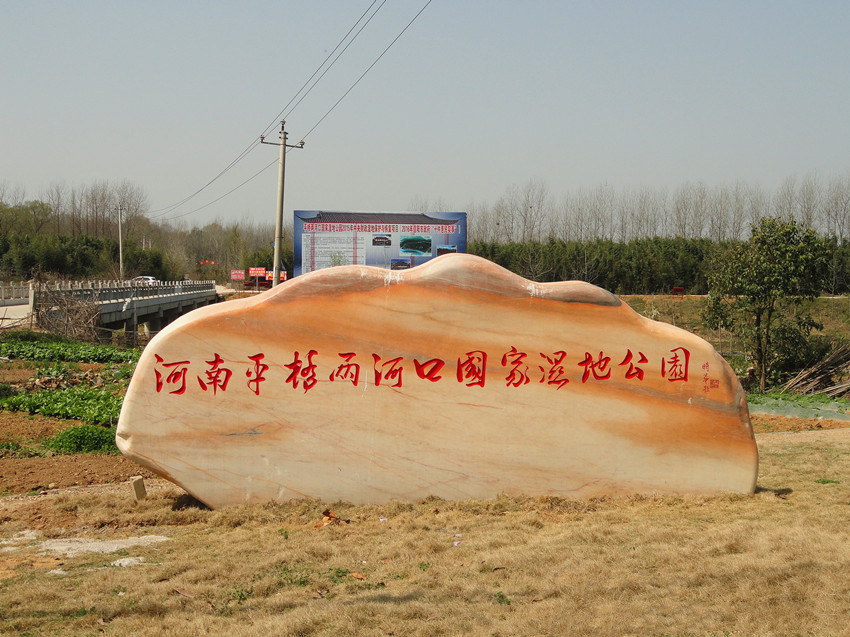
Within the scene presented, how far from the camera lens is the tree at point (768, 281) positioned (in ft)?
53.9

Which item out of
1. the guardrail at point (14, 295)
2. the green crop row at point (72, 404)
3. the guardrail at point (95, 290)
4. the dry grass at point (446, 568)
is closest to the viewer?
the dry grass at point (446, 568)

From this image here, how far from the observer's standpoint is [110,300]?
2416cm

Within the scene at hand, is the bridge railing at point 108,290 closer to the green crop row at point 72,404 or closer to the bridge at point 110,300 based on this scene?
the bridge at point 110,300

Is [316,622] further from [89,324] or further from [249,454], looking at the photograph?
[89,324]

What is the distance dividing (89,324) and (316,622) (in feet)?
63.5

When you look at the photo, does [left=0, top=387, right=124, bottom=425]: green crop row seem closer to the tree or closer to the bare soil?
the bare soil

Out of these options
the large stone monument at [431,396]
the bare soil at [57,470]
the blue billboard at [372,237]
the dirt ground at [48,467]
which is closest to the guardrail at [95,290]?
the blue billboard at [372,237]

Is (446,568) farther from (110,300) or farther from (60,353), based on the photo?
→ (110,300)

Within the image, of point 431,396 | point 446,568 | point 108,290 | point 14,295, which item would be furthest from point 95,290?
point 446,568

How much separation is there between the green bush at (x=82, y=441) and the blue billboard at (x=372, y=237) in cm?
822

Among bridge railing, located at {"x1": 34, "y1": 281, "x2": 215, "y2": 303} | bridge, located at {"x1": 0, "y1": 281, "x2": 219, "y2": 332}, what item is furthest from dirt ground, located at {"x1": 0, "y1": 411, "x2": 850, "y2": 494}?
→ bridge railing, located at {"x1": 34, "y1": 281, "x2": 215, "y2": 303}

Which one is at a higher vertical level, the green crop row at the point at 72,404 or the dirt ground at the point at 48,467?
the green crop row at the point at 72,404

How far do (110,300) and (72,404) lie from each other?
14840 mm

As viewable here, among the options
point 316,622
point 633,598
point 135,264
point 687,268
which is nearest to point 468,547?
point 633,598
